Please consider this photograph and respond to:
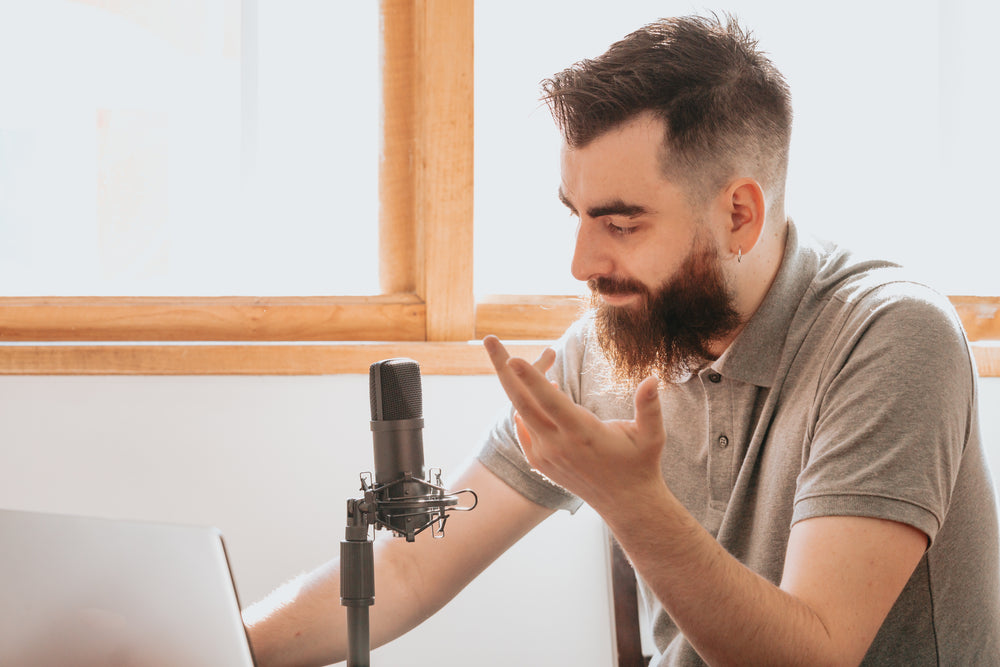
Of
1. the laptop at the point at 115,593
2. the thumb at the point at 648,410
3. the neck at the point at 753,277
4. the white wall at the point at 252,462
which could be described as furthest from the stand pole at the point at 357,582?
the white wall at the point at 252,462

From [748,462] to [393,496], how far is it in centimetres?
54

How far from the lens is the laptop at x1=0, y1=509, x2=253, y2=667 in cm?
63

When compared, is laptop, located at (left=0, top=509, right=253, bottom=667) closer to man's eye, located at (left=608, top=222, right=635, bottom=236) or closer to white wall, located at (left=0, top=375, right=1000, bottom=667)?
man's eye, located at (left=608, top=222, right=635, bottom=236)

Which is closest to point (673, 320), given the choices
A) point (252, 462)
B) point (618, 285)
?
point (618, 285)

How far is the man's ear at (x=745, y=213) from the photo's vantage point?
45.0 inches

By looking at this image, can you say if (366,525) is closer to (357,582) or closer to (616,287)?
(357,582)

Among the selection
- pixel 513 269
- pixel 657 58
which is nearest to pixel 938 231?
pixel 513 269

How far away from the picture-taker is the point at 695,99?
113cm

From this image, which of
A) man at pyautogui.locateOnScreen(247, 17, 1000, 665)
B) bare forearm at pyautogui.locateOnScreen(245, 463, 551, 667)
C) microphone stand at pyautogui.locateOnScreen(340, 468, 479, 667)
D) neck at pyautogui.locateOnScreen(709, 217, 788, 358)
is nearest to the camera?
microphone stand at pyautogui.locateOnScreen(340, 468, 479, 667)

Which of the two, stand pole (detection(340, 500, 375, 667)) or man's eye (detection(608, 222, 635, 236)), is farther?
man's eye (detection(608, 222, 635, 236))

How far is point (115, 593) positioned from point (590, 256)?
2.39 feet

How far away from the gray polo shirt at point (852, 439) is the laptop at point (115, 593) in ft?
1.51

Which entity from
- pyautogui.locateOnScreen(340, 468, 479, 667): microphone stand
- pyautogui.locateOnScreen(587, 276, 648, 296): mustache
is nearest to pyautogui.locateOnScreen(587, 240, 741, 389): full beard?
pyautogui.locateOnScreen(587, 276, 648, 296): mustache

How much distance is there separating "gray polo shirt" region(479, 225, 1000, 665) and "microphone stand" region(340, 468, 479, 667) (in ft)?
0.98
